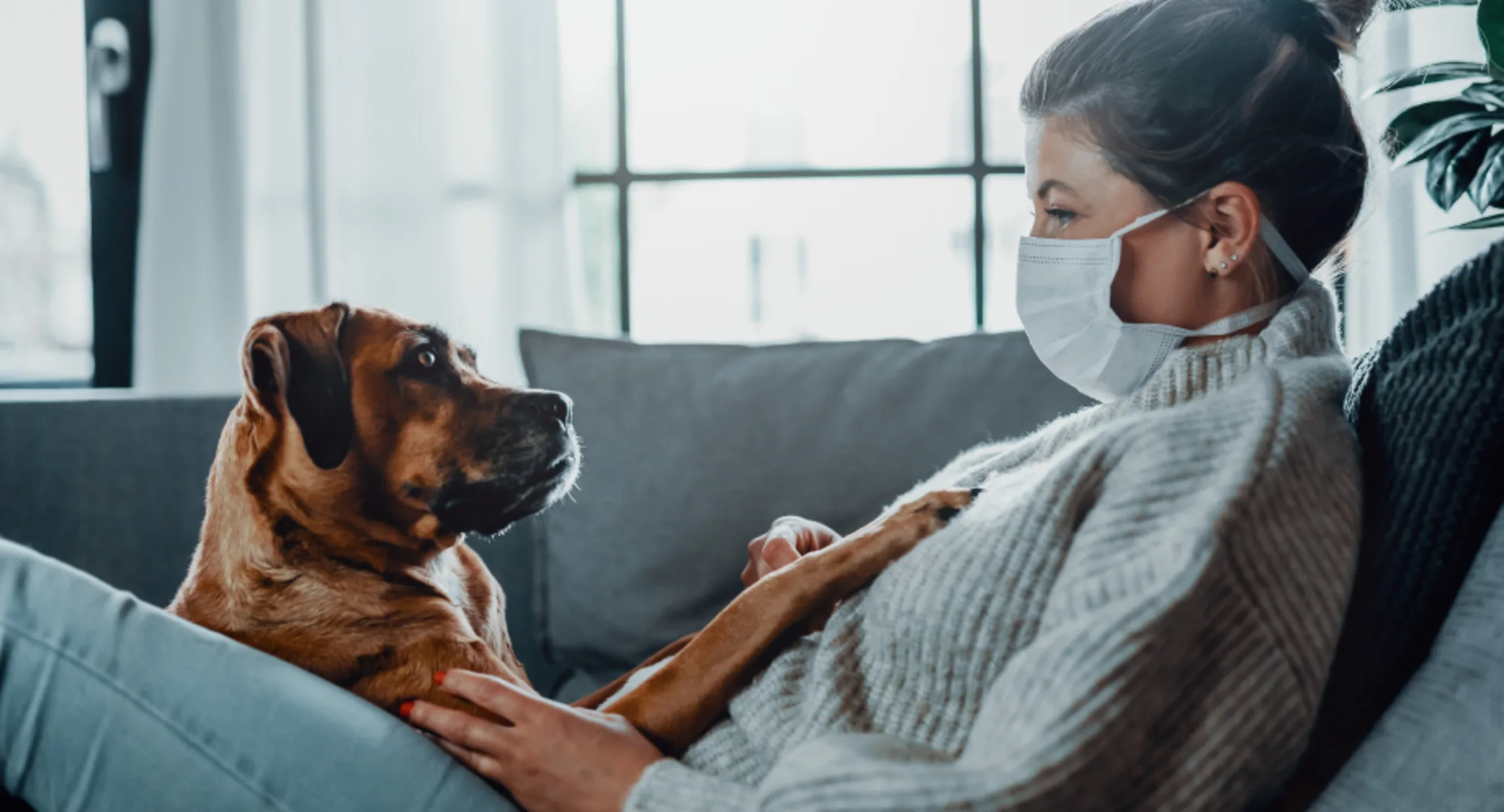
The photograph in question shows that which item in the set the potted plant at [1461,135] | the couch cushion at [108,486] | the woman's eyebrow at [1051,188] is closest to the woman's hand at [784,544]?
the woman's eyebrow at [1051,188]

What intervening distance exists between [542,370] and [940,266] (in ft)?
4.50

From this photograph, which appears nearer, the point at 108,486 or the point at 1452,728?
the point at 1452,728

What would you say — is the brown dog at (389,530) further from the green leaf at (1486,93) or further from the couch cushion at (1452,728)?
the green leaf at (1486,93)

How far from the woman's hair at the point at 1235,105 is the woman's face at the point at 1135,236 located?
0.02m

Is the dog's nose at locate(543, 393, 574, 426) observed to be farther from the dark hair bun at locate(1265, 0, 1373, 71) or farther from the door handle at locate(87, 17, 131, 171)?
the door handle at locate(87, 17, 131, 171)

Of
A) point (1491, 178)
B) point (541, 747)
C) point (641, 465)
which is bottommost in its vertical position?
point (541, 747)

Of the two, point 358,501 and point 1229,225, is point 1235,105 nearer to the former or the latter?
point 1229,225

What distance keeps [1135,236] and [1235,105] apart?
14cm

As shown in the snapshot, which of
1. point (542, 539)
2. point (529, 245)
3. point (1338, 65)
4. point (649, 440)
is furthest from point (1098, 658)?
point (529, 245)

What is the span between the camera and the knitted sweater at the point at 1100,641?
2.10 feet

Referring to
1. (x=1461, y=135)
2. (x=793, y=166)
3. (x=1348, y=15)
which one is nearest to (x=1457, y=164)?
(x=1461, y=135)

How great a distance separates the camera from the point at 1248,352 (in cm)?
93

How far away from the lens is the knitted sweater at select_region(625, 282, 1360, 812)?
0.64 meters

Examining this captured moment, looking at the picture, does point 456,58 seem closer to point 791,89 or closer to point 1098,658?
point 791,89
